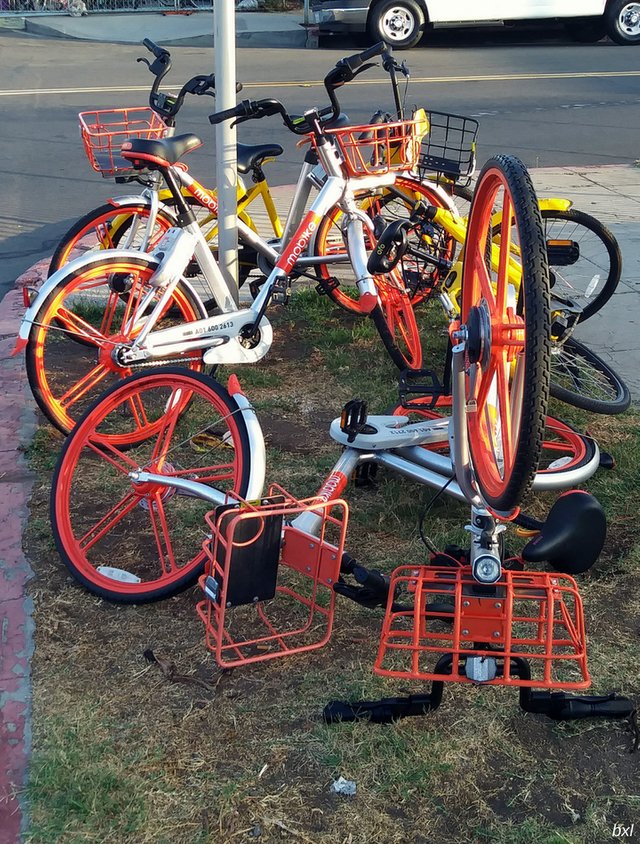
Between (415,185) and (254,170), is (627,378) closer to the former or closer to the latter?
(415,185)

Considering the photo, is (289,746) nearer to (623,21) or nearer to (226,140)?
(226,140)

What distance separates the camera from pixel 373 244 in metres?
5.22

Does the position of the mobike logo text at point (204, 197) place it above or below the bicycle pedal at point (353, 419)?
above

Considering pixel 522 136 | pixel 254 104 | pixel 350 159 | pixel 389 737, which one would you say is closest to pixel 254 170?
pixel 350 159

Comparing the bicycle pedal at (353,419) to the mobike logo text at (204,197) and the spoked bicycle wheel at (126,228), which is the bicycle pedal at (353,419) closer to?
the spoked bicycle wheel at (126,228)

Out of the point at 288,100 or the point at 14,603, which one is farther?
the point at 288,100

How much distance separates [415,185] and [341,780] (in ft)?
11.5

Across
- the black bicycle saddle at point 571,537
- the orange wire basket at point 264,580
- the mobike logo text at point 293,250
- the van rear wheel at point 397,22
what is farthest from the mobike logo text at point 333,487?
the van rear wheel at point 397,22

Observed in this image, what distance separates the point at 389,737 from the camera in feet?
9.10

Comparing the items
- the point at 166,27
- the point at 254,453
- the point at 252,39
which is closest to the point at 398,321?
the point at 254,453

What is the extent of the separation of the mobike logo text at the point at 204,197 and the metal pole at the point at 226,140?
11 cm

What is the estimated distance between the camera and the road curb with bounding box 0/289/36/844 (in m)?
2.62

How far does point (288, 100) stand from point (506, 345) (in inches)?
413

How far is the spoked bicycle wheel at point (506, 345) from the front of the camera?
231cm
